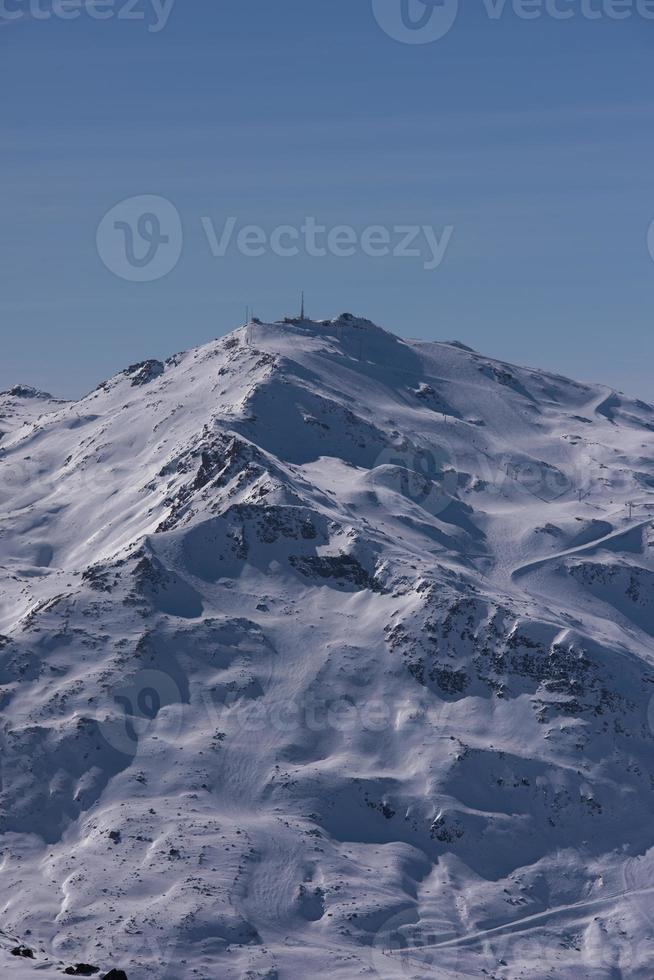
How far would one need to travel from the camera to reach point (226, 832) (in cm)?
12938

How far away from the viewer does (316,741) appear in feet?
468

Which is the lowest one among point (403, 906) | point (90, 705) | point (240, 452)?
point (403, 906)

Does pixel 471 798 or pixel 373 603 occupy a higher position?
pixel 373 603

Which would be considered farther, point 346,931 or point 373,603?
point 373,603

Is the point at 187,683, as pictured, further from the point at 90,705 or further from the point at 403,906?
the point at 403,906

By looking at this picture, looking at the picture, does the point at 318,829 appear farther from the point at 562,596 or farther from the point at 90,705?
the point at 562,596

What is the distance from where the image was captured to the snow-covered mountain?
122375 millimetres

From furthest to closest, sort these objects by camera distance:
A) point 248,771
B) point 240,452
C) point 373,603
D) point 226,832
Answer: point 240,452 < point 373,603 < point 248,771 < point 226,832

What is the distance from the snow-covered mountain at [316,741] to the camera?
122m

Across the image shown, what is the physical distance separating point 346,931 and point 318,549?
5108 cm

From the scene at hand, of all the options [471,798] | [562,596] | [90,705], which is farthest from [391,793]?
[562,596]

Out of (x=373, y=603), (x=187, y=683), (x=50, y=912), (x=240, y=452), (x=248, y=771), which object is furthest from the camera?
(x=240, y=452)

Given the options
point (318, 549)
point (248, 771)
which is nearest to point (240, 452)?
point (318, 549)

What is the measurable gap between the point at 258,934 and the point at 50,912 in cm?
1755
